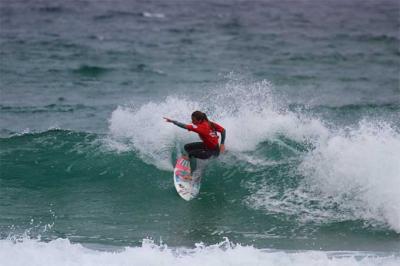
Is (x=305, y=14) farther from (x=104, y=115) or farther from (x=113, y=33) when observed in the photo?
(x=104, y=115)

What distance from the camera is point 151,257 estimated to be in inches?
367

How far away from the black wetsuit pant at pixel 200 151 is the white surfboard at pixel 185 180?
0.23 m

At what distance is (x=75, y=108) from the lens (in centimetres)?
1867

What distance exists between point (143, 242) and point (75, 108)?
9.58 metres

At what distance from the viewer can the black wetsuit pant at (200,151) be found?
39.9 ft

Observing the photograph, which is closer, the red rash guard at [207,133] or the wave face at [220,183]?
the wave face at [220,183]

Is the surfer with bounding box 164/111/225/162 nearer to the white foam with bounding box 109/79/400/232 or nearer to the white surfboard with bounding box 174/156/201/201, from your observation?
the white surfboard with bounding box 174/156/201/201

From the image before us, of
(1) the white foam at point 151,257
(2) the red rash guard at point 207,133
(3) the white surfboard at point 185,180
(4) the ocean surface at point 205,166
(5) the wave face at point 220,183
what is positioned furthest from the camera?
(3) the white surfboard at point 185,180

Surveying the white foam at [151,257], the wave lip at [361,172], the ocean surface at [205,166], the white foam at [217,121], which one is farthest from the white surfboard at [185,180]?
the white foam at [151,257]

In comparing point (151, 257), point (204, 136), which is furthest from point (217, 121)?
point (151, 257)

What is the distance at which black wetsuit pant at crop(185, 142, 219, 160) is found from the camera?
39.9 feet

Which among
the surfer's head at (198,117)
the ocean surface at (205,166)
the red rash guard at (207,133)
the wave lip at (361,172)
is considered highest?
the surfer's head at (198,117)

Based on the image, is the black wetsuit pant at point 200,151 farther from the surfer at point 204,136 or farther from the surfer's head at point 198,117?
the surfer's head at point 198,117

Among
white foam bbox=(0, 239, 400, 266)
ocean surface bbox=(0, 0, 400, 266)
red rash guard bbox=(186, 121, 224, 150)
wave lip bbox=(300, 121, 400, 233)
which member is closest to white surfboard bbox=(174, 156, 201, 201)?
ocean surface bbox=(0, 0, 400, 266)
